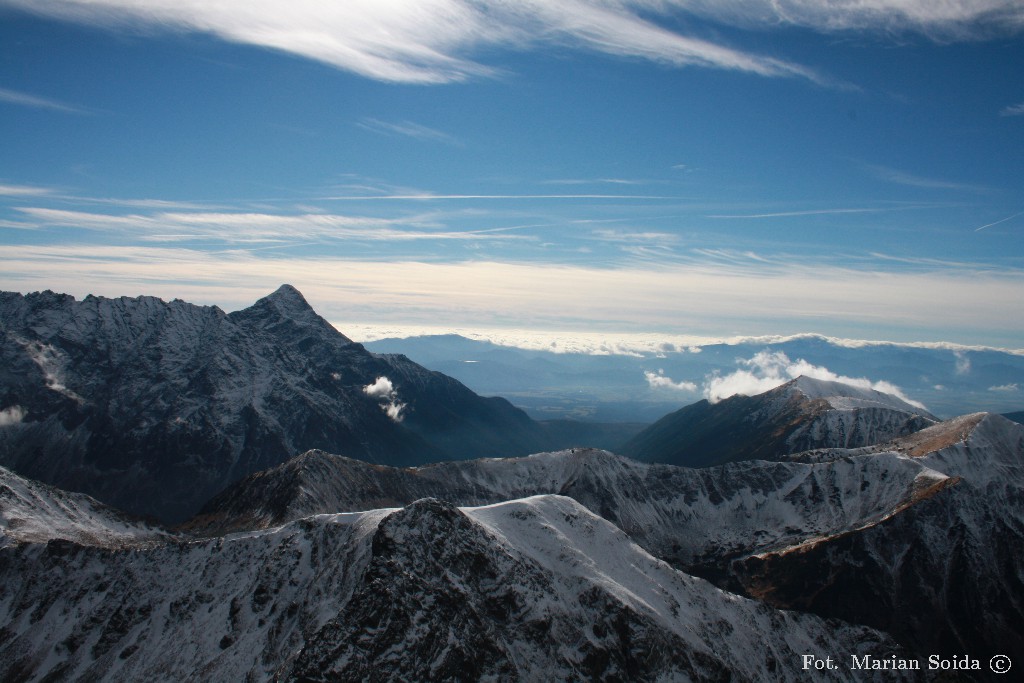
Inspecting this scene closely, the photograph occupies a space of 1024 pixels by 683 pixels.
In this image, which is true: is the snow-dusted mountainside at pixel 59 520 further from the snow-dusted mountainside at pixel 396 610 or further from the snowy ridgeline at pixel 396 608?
the snow-dusted mountainside at pixel 396 610

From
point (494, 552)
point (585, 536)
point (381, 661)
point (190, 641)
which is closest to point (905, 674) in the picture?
point (585, 536)

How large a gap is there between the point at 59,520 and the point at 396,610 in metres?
118

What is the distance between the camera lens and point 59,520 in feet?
582

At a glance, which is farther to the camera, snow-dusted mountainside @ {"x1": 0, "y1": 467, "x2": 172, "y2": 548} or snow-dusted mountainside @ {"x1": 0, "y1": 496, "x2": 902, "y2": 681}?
snow-dusted mountainside @ {"x1": 0, "y1": 467, "x2": 172, "y2": 548}

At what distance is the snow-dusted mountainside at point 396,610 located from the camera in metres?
114

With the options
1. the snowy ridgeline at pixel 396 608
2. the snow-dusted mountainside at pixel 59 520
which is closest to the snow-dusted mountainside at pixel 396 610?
the snowy ridgeline at pixel 396 608

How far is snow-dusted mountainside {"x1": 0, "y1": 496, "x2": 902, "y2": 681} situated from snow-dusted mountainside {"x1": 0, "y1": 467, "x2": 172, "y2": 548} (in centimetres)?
1305

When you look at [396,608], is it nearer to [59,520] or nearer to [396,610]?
[396,610]

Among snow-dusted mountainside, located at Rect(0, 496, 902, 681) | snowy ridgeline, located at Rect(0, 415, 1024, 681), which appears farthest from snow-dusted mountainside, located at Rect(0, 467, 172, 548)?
snow-dusted mountainside, located at Rect(0, 496, 902, 681)

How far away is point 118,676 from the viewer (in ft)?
421

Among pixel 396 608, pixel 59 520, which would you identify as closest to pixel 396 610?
pixel 396 608

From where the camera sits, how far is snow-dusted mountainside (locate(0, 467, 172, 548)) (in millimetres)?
161750

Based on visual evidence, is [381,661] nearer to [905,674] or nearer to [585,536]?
[585,536]

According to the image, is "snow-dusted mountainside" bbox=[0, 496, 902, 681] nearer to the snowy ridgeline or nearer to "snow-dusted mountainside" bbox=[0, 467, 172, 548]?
the snowy ridgeline
